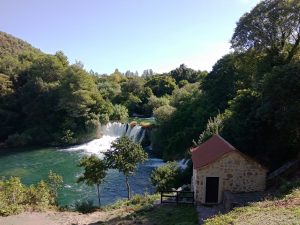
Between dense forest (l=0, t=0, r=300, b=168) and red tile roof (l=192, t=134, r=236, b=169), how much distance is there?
2.47 meters

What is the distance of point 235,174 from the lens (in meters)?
20.5

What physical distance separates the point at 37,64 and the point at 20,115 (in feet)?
32.8

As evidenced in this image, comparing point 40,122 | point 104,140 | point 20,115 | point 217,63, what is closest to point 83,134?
point 104,140

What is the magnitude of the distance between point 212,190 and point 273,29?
567 inches

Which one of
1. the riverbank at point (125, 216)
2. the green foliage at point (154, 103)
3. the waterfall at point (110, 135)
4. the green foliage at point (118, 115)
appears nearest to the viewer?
the riverbank at point (125, 216)

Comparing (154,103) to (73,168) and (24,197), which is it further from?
(24,197)

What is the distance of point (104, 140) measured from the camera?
192 feet

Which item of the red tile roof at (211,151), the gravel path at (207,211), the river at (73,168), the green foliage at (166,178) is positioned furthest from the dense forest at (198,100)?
the gravel path at (207,211)

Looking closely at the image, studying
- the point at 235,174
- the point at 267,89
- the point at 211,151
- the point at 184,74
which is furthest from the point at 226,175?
the point at 184,74

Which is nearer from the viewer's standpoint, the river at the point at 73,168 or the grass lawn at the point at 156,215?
the grass lawn at the point at 156,215

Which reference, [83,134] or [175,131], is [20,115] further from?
[175,131]

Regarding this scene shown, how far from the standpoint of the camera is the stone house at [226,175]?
20.4 m

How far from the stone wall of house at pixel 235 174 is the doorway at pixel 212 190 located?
0.58 ft

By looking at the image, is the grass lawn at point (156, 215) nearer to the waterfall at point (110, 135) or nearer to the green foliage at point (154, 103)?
the waterfall at point (110, 135)
